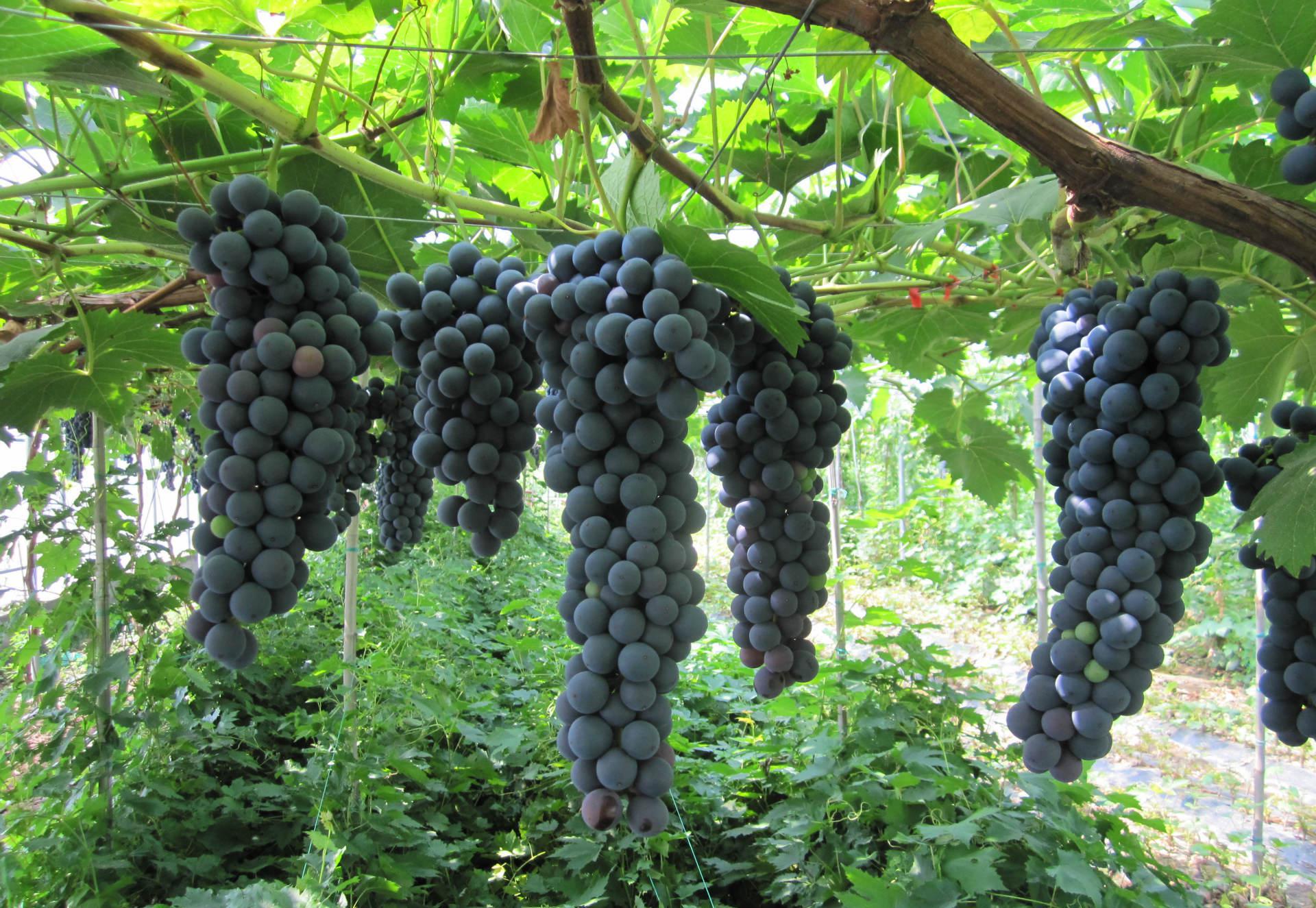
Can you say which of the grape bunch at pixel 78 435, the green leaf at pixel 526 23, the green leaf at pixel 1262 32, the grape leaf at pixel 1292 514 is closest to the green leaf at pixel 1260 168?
the green leaf at pixel 1262 32

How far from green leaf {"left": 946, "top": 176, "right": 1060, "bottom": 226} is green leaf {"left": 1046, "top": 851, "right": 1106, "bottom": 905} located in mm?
1493

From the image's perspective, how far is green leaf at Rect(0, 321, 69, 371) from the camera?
1.22 metres

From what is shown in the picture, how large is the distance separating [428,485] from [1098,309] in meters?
1.19

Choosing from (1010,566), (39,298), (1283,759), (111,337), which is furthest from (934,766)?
(1010,566)

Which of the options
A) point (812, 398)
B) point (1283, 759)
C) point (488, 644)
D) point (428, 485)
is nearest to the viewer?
point (812, 398)

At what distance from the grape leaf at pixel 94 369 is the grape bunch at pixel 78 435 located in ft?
7.29

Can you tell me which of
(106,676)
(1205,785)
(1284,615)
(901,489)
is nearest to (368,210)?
(1284,615)

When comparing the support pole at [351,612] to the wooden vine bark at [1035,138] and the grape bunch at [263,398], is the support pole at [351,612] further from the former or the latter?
the wooden vine bark at [1035,138]

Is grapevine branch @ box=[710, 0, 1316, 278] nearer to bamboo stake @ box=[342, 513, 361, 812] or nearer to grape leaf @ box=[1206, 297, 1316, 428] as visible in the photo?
grape leaf @ box=[1206, 297, 1316, 428]

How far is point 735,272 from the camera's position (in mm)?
919

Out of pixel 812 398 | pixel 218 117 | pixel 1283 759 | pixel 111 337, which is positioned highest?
pixel 218 117

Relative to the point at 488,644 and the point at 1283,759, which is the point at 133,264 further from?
the point at 1283,759

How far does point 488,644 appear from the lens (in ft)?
15.4

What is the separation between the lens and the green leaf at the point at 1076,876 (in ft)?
6.20
